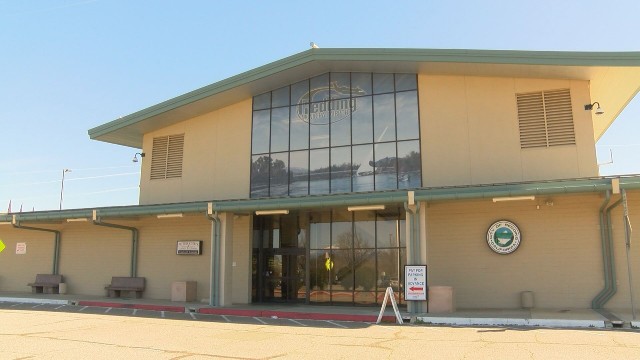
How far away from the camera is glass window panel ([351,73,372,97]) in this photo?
64.1 ft

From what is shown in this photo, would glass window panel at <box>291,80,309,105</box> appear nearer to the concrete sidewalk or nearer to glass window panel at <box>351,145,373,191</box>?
glass window panel at <box>351,145,373,191</box>

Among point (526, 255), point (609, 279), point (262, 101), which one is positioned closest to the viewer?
point (609, 279)

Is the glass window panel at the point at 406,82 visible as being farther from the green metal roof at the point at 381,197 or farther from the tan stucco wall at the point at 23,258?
the tan stucco wall at the point at 23,258

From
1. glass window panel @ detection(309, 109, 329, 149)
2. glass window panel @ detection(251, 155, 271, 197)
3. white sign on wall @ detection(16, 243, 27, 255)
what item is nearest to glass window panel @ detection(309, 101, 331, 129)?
glass window panel @ detection(309, 109, 329, 149)

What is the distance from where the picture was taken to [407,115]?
18.7 meters

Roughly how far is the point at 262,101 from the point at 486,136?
8.56m

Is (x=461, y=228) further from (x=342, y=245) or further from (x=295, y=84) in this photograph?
(x=295, y=84)

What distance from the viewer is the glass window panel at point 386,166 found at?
725 inches

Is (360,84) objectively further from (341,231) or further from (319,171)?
(341,231)

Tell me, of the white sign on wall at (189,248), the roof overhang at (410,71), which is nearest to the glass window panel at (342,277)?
the white sign on wall at (189,248)

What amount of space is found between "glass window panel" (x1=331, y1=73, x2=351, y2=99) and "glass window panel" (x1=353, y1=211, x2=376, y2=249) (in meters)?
4.35

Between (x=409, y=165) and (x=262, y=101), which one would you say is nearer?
(x=409, y=165)

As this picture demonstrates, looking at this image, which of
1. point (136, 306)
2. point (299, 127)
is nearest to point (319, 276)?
point (299, 127)

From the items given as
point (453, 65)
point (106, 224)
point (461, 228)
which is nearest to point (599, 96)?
point (453, 65)
